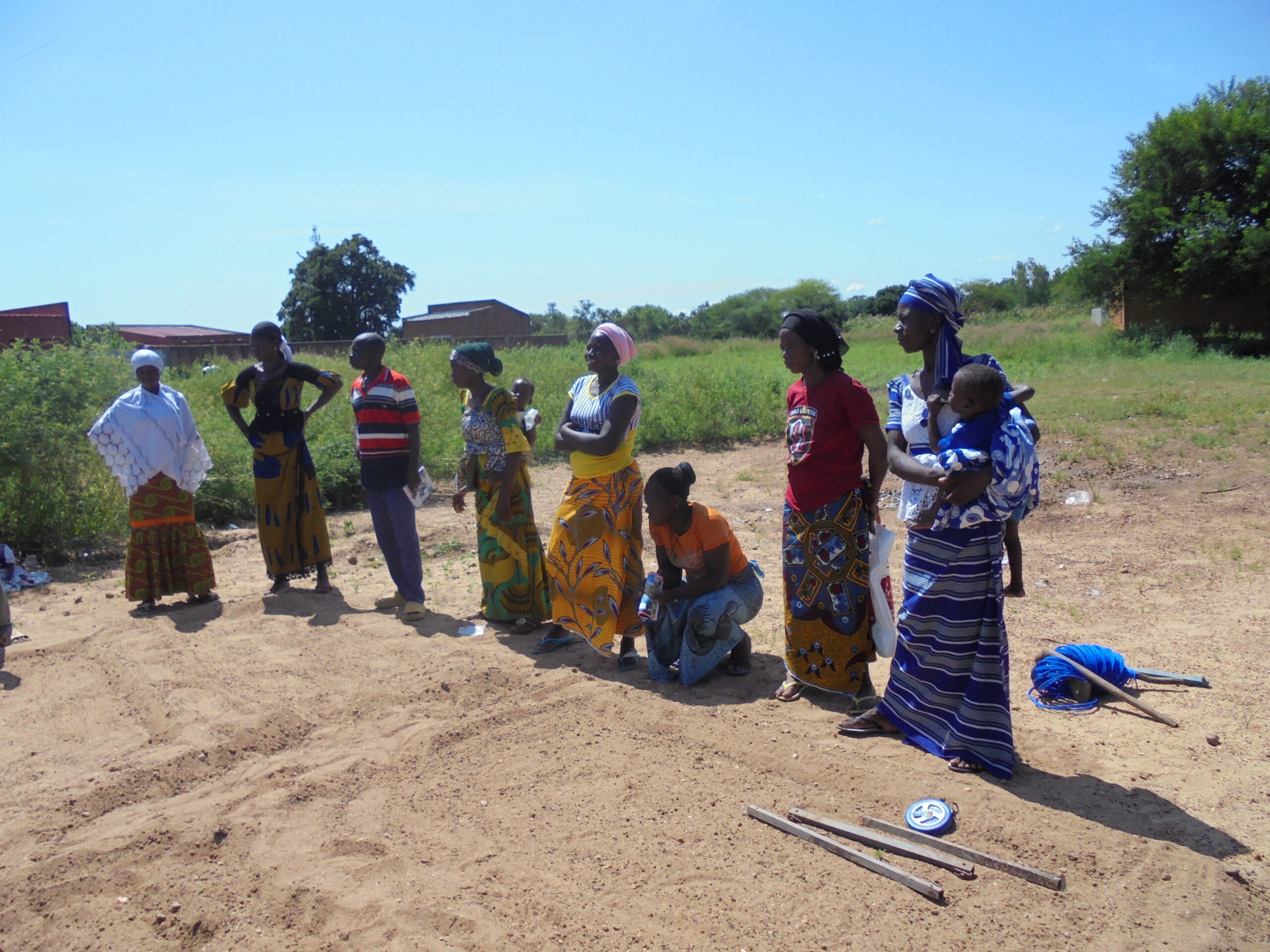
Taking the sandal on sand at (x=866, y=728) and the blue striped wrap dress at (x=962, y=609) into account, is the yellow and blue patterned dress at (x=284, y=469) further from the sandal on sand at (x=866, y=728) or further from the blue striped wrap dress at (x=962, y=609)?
the blue striped wrap dress at (x=962, y=609)

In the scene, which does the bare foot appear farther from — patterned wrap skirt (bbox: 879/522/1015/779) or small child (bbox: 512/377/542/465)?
small child (bbox: 512/377/542/465)

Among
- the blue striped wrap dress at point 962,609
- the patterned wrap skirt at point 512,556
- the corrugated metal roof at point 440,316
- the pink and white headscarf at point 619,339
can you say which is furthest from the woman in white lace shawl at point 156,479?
the corrugated metal roof at point 440,316

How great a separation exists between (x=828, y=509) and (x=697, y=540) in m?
0.76

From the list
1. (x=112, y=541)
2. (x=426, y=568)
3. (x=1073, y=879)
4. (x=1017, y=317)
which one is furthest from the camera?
(x=1017, y=317)

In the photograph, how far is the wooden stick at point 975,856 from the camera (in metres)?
2.77

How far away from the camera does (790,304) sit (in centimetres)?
5247

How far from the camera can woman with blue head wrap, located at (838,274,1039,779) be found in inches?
128

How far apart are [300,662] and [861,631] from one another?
3.17 meters

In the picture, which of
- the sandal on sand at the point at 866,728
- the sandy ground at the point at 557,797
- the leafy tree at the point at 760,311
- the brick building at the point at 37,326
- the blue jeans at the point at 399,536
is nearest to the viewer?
the sandy ground at the point at 557,797

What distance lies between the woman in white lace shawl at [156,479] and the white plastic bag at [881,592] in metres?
4.64

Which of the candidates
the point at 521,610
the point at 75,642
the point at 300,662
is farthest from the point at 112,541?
the point at 521,610

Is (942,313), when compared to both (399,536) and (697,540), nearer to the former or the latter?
(697,540)

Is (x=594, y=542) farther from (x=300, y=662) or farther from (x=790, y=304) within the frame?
(x=790, y=304)

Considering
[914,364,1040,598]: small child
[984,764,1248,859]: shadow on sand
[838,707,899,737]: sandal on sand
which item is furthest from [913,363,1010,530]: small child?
[984,764,1248,859]: shadow on sand
